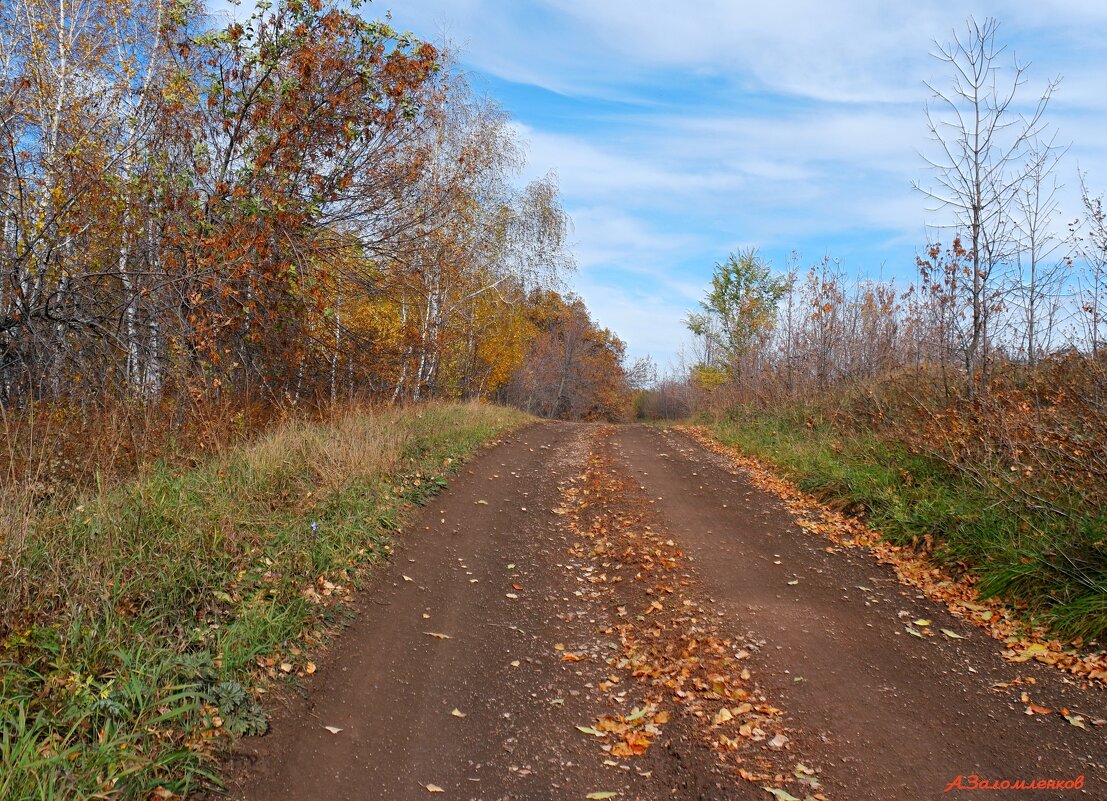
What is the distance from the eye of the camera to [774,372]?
1666 cm

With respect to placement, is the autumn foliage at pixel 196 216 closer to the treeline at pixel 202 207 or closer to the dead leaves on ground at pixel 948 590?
the treeline at pixel 202 207

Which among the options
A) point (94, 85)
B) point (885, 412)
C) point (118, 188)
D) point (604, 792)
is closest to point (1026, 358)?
point (885, 412)

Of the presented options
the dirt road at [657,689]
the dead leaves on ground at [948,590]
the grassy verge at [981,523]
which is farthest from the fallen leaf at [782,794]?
the grassy verge at [981,523]

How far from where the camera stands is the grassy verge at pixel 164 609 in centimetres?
332

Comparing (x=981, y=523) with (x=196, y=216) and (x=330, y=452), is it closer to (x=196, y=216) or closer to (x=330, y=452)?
(x=330, y=452)

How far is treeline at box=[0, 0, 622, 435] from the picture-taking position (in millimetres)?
8133

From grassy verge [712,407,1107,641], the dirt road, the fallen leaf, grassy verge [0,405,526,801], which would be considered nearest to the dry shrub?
grassy verge [0,405,526,801]

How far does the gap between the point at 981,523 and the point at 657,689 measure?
12.8 feet

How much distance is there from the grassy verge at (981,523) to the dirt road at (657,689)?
59 centimetres

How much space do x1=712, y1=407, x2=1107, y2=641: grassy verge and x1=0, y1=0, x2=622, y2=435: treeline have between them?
7.60 meters

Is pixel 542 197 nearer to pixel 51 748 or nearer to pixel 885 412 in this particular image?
pixel 885 412

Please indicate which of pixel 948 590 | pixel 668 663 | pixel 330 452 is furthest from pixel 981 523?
pixel 330 452

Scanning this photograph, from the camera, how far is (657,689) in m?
4.46

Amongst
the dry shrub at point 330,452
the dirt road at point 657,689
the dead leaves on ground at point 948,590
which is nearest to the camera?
the dirt road at point 657,689
